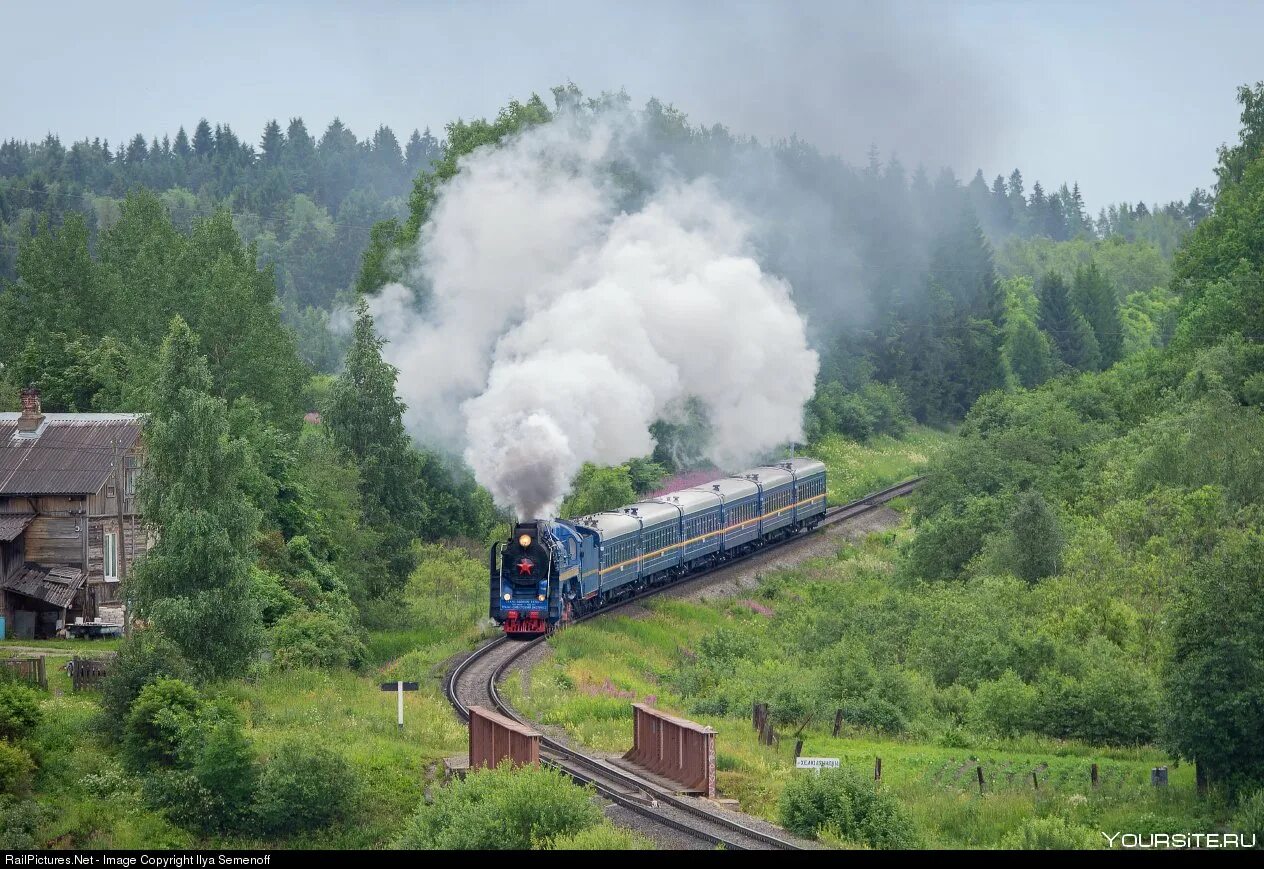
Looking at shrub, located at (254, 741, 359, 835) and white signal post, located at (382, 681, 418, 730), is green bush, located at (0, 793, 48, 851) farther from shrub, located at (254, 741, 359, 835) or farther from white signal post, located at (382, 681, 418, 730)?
white signal post, located at (382, 681, 418, 730)

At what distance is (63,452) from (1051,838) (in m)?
32.5

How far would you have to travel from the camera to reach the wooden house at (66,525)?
44875mm

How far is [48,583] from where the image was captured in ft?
147

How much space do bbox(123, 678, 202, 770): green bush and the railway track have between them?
22.3ft

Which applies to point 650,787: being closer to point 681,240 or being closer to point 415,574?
point 415,574

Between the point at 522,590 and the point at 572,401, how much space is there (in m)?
5.93

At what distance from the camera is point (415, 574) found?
56188 millimetres

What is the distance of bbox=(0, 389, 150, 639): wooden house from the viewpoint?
44.9 meters

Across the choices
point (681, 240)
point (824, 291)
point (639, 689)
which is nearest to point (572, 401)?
point (639, 689)

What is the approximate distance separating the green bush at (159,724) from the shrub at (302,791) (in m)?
2.40

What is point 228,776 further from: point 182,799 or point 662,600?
point 662,600

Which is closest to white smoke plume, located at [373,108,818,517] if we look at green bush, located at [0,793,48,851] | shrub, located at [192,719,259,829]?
shrub, located at [192,719,259,829]

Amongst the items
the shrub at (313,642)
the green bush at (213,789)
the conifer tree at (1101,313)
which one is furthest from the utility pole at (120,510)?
the conifer tree at (1101,313)
